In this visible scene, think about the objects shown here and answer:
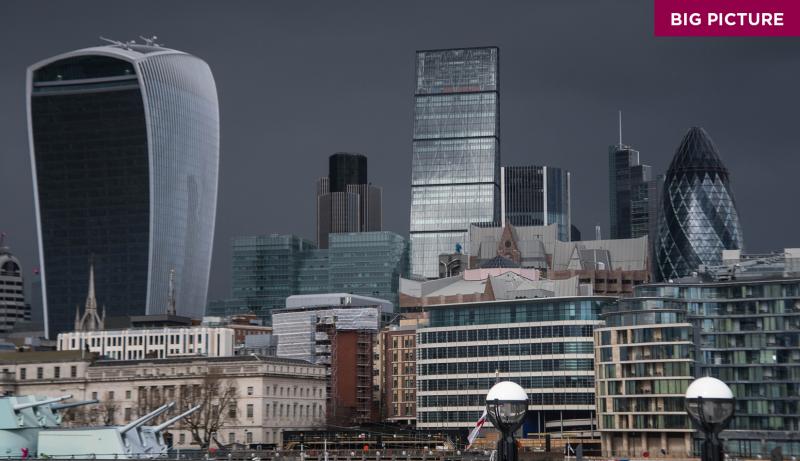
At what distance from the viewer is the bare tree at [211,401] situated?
529 ft

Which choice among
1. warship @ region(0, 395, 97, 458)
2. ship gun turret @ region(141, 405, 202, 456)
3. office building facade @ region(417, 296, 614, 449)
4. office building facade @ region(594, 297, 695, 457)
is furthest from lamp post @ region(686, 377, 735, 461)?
office building facade @ region(417, 296, 614, 449)

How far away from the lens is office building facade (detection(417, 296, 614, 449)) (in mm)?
178250

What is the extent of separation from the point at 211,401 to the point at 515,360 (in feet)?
133

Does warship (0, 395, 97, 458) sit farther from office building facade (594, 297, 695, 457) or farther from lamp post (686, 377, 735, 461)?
office building facade (594, 297, 695, 457)

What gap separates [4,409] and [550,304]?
94473 millimetres

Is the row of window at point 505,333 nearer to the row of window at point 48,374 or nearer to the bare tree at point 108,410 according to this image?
the bare tree at point 108,410

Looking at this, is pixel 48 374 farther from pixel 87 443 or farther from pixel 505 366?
pixel 87 443

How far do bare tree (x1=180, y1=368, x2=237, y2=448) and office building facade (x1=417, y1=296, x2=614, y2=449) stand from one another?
30.7 metres

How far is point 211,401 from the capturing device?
16925 cm

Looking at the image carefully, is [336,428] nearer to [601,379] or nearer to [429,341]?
[429,341]

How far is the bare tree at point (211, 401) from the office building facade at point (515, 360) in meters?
30.7

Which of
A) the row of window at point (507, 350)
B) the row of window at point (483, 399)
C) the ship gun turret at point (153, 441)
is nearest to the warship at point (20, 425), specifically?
the ship gun turret at point (153, 441)

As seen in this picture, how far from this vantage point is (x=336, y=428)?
18575 centimetres

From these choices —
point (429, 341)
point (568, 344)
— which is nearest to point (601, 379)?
point (568, 344)
